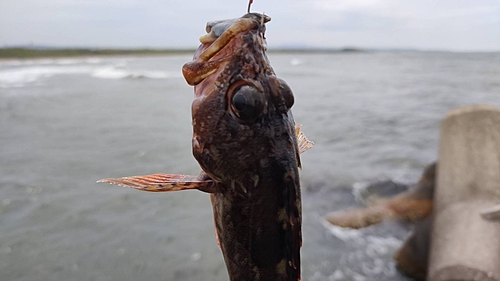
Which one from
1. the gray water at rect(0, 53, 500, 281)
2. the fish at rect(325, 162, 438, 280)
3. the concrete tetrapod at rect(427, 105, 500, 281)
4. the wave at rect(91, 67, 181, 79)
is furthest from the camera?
the wave at rect(91, 67, 181, 79)

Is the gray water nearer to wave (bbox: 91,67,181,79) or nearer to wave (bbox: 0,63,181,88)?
wave (bbox: 0,63,181,88)

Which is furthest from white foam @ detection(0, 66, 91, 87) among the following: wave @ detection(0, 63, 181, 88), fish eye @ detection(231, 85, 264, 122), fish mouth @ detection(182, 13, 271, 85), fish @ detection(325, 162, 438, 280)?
fish eye @ detection(231, 85, 264, 122)

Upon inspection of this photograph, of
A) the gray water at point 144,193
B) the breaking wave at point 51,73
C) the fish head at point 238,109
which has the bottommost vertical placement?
the breaking wave at point 51,73

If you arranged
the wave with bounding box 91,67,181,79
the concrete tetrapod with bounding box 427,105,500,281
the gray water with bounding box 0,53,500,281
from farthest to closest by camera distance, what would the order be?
the wave with bounding box 91,67,181,79 < the gray water with bounding box 0,53,500,281 < the concrete tetrapod with bounding box 427,105,500,281

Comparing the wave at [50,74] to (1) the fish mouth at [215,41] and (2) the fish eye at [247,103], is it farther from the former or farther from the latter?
(2) the fish eye at [247,103]

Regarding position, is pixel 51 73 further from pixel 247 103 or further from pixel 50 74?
pixel 247 103

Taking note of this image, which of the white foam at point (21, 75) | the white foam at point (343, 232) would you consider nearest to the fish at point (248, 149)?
the white foam at point (343, 232)
